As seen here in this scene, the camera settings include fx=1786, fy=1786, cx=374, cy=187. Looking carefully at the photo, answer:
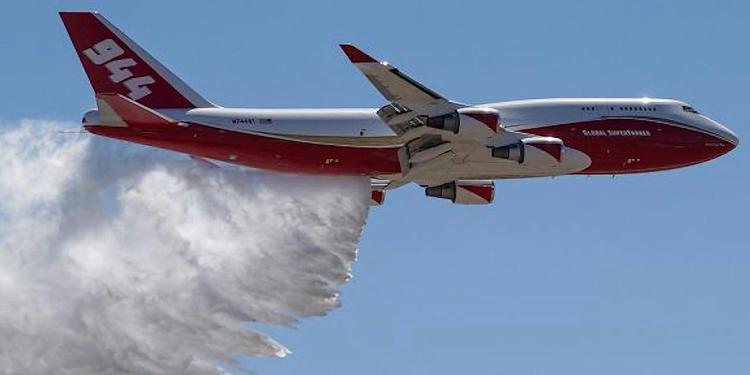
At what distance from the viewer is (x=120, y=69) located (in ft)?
232

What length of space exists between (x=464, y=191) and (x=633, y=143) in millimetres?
7550

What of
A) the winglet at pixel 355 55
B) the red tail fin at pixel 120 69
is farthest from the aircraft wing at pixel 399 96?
the red tail fin at pixel 120 69

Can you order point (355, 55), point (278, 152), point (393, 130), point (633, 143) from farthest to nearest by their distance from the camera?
point (633, 143) < point (278, 152) < point (393, 130) < point (355, 55)

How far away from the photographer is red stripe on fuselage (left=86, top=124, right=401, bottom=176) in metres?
68.8

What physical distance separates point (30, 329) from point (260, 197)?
1392cm

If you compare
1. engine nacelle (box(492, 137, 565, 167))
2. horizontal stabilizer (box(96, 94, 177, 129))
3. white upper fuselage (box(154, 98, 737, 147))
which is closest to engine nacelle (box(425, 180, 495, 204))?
white upper fuselage (box(154, 98, 737, 147))

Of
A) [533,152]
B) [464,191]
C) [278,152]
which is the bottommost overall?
[464,191]

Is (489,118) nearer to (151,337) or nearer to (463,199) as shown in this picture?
(463,199)

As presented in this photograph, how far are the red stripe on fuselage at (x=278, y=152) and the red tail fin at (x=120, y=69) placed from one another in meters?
2.18

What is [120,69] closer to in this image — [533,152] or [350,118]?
[350,118]

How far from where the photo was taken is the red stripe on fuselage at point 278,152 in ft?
226

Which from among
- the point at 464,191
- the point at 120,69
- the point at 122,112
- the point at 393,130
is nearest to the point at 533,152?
the point at 393,130

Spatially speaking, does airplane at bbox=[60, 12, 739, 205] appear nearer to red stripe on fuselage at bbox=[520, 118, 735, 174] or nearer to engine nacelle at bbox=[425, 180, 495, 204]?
red stripe on fuselage at bbox=[520, 118, 735, 174]

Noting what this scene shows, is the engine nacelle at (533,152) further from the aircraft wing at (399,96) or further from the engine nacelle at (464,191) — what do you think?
the engine nacelle at (464,191)
